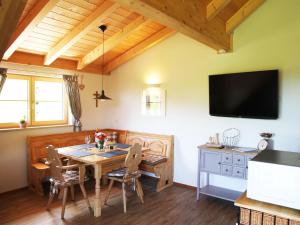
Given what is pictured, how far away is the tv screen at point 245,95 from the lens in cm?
351

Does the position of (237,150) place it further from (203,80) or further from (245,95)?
(203,80)

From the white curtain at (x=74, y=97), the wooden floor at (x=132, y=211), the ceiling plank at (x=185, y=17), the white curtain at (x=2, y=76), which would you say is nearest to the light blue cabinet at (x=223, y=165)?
the wooden floor at (x=132, y=211)

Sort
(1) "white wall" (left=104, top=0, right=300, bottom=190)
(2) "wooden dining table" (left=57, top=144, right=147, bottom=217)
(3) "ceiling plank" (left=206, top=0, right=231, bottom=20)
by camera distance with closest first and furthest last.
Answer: (3) "ceiling plank" (left=206, top=0, right=231, bottom=20) → (2) "wooden dining table" (left=57, top=144, right=147, bottom=217) → (1) "white wall" (left=104, top=0, right=300, bottom=190)

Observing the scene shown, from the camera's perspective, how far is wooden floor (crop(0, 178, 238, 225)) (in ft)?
10.6

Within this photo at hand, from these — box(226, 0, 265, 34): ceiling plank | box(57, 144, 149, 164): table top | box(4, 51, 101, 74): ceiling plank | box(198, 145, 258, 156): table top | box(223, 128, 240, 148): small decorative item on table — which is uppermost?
box(226, 0, 265, 34): ceiling plank

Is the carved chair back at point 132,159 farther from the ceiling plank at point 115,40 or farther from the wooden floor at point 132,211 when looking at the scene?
the ceiling plank at point 115,40

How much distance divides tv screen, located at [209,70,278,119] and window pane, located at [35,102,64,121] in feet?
10.2

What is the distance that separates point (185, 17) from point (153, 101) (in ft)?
8.02

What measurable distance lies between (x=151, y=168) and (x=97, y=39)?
2.60m

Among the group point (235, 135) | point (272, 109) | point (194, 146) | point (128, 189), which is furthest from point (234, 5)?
point (128, 189)

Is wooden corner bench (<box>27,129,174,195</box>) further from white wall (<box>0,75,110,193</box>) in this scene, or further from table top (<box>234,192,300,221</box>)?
table top (<box>234,192,300,221</box>)

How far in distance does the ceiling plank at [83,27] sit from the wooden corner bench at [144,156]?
4.96 feet

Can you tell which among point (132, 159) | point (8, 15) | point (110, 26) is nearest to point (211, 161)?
point (132, 159)

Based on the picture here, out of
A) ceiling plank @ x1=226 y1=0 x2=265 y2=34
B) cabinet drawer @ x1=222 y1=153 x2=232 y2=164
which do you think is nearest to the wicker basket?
cabinet drawer @ x1=222 y1=153 x2=232 y2=164
